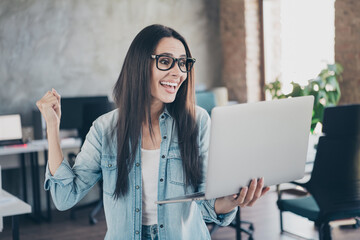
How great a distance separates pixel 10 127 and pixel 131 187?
3.69 metres

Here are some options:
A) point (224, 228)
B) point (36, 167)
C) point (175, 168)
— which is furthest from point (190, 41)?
point (175, 168)

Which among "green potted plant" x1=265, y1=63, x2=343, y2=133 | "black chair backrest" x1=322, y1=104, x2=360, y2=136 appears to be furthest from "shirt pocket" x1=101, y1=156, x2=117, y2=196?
"green potted plant" x1=265, y1=63, x2=343, y2=133

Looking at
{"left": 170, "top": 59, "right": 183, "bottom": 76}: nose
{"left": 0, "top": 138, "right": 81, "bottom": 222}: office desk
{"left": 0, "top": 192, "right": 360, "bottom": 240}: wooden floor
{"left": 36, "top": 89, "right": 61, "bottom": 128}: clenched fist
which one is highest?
{"left": 170, "top": 59, "right": 183, "bottom": 76}: nose

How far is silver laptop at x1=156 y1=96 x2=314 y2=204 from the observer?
4.53 ft

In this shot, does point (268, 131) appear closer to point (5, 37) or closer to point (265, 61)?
point (5, 37)

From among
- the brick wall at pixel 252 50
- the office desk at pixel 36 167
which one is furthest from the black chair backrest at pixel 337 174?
the brick wall at pixel 252 50

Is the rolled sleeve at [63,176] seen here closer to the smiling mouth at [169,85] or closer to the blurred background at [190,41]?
the smiling mouth at [169,85]

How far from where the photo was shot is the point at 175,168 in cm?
164

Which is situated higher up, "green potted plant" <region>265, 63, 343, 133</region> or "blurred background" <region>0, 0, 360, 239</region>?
"blurred background" <region>0, 0, 360, 239</region>

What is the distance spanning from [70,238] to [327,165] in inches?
97.1

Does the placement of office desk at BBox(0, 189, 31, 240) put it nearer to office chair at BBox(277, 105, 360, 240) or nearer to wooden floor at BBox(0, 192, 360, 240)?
office chair at BBox(277, 105, 360, 240)

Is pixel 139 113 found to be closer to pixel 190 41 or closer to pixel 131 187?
pixel 131 187

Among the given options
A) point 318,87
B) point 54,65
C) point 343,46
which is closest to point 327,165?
point 318,87

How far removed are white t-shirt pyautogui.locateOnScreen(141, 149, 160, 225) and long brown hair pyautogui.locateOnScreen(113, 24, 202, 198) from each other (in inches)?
2.1
